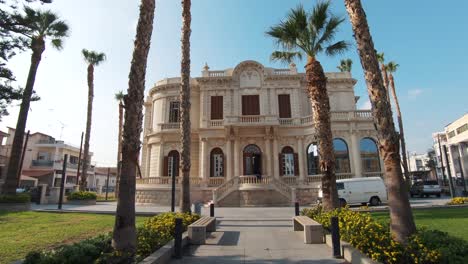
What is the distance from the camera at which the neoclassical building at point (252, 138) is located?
23.4 meters

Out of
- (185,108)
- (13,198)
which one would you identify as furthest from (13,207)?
(185,108)

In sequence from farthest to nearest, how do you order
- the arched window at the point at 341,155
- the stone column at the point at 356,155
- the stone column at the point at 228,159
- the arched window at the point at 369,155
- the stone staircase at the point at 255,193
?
the stone column at the point at 228,159 → the arched window at the point at 341,155 → the arched window at the point at 369,155 → the stone column at the point at 356,155 → the stone staircase at the point at 255,193

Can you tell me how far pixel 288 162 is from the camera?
26.1m

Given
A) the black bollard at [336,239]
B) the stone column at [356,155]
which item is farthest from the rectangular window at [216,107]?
the black bollard at [336,239]

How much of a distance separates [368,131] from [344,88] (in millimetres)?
6050

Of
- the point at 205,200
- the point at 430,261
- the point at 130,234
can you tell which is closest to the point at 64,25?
the point at 205,200

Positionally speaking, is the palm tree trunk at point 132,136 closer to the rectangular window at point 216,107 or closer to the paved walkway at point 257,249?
the paved walkway at point 257,249

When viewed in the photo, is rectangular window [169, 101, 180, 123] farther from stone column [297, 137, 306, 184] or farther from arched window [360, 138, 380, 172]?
arched window [360, 138, 380, 172]

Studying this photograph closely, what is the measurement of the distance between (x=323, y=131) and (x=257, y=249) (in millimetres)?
5159

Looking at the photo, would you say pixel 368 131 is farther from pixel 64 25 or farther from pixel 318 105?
pixel 64 25

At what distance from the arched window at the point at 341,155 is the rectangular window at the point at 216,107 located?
37.6ft

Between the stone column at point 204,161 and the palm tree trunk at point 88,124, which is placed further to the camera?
the palm tree trunk at point 88,124

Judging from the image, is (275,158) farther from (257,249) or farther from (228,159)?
(257,249)

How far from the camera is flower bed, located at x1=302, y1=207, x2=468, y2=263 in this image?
4.16 metres
